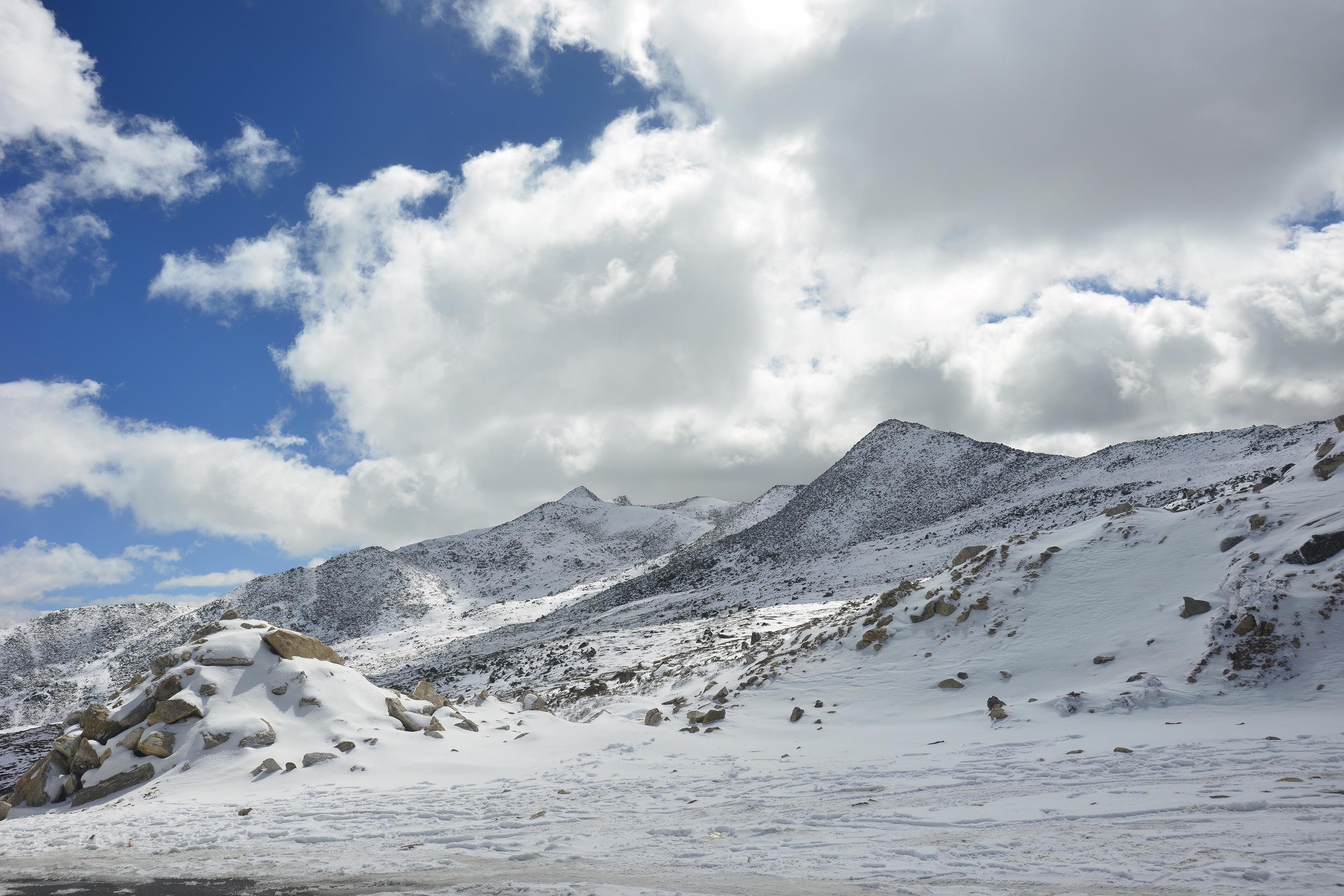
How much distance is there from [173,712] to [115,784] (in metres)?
1.63

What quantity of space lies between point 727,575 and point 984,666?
40.2 meters

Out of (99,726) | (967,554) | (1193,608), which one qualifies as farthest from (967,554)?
(99,726)

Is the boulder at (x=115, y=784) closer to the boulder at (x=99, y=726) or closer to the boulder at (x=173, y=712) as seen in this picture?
the boulder at (x=173, y=712)

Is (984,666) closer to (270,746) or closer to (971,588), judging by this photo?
(971,588)

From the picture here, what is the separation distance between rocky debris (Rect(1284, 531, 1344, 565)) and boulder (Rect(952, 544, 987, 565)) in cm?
873

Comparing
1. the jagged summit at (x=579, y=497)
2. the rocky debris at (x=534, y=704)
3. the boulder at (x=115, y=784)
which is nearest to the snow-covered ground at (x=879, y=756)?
the boulder at (x=115, y=784)

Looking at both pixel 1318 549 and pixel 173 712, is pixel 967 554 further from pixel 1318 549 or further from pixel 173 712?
pixel 173 712

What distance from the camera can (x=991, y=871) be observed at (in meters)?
5.60

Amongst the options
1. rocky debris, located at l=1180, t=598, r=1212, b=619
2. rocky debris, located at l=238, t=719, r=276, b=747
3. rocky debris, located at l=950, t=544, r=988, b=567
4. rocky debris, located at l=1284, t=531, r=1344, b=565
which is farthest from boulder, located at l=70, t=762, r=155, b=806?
rocky debris, located at l=1284, t=531, r=1344, b=565

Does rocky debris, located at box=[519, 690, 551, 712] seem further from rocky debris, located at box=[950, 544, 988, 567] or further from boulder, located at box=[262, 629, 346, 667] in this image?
rocky debris, located at box=[950, 544, 988, 567]

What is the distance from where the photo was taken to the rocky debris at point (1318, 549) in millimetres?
13359

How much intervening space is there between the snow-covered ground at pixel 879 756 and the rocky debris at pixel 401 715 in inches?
6.0

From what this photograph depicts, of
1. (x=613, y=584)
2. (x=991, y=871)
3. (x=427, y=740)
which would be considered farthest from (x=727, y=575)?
(x=991, y=871)

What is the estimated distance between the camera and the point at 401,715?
1568cm
